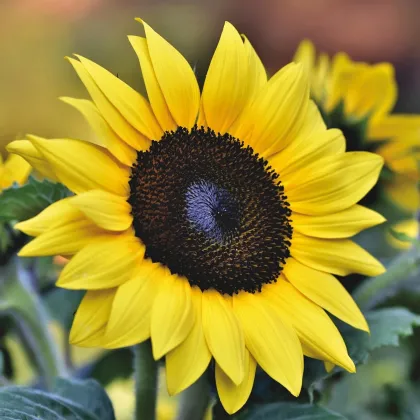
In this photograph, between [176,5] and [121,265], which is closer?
[121,265]

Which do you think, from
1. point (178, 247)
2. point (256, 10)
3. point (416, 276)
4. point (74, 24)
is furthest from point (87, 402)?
point (256, 10)

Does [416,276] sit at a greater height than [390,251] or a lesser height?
greater

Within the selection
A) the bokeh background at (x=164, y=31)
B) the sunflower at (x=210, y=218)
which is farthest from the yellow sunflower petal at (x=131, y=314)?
the bokeh background at (x=164, y=31)

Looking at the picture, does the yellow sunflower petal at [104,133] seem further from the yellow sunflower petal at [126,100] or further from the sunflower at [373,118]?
the sunflower at [373,118]

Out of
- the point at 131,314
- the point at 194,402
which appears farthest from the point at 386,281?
the point at 131,314

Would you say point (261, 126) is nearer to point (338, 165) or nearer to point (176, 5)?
point (338, 165)

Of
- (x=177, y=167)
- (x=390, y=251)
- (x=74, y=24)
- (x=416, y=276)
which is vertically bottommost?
(x=74, y=24)

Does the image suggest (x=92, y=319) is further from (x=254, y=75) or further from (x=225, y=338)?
(x=254, y=75)
